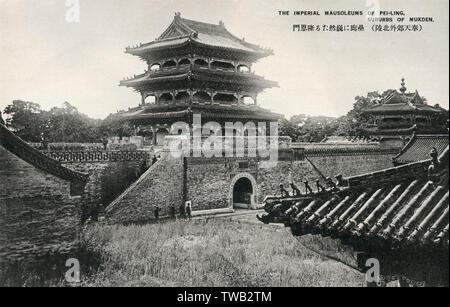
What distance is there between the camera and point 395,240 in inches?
209

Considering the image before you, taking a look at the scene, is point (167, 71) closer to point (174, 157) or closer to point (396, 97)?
point (174, 157)

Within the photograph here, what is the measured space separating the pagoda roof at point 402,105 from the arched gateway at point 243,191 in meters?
11.1

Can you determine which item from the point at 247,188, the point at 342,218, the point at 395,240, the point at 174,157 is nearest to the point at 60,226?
the point at 342,218

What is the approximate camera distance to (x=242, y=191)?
904 inches

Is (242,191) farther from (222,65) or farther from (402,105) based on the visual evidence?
(402,105)

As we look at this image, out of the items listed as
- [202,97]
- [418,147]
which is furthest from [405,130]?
[202,97]

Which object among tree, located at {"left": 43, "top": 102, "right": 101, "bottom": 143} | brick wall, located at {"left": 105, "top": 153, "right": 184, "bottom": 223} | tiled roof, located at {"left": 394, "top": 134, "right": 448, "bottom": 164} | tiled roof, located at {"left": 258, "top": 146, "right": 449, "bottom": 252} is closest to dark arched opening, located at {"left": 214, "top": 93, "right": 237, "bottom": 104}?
brick wall, located at {"left": 105, "top": 153, "right": 184, "bottom": 223}

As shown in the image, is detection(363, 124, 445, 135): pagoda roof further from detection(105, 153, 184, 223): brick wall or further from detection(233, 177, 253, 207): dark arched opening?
detection(105, 153, 184, 223): brick wall

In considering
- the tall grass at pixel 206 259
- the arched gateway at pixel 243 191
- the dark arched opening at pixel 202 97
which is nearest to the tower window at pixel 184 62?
the dark arched opening at pixel 202 97

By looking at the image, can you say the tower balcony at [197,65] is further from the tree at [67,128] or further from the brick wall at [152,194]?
the tree at [67,128]

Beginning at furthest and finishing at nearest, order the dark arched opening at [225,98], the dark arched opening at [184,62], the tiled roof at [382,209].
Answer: the dark arched opening at [225,98] < the dark arched opening at [184,62] < the tiled roof at [382,209]

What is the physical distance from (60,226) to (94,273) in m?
1.41

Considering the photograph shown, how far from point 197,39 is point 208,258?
46.8 feet

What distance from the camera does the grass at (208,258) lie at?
382 inches
